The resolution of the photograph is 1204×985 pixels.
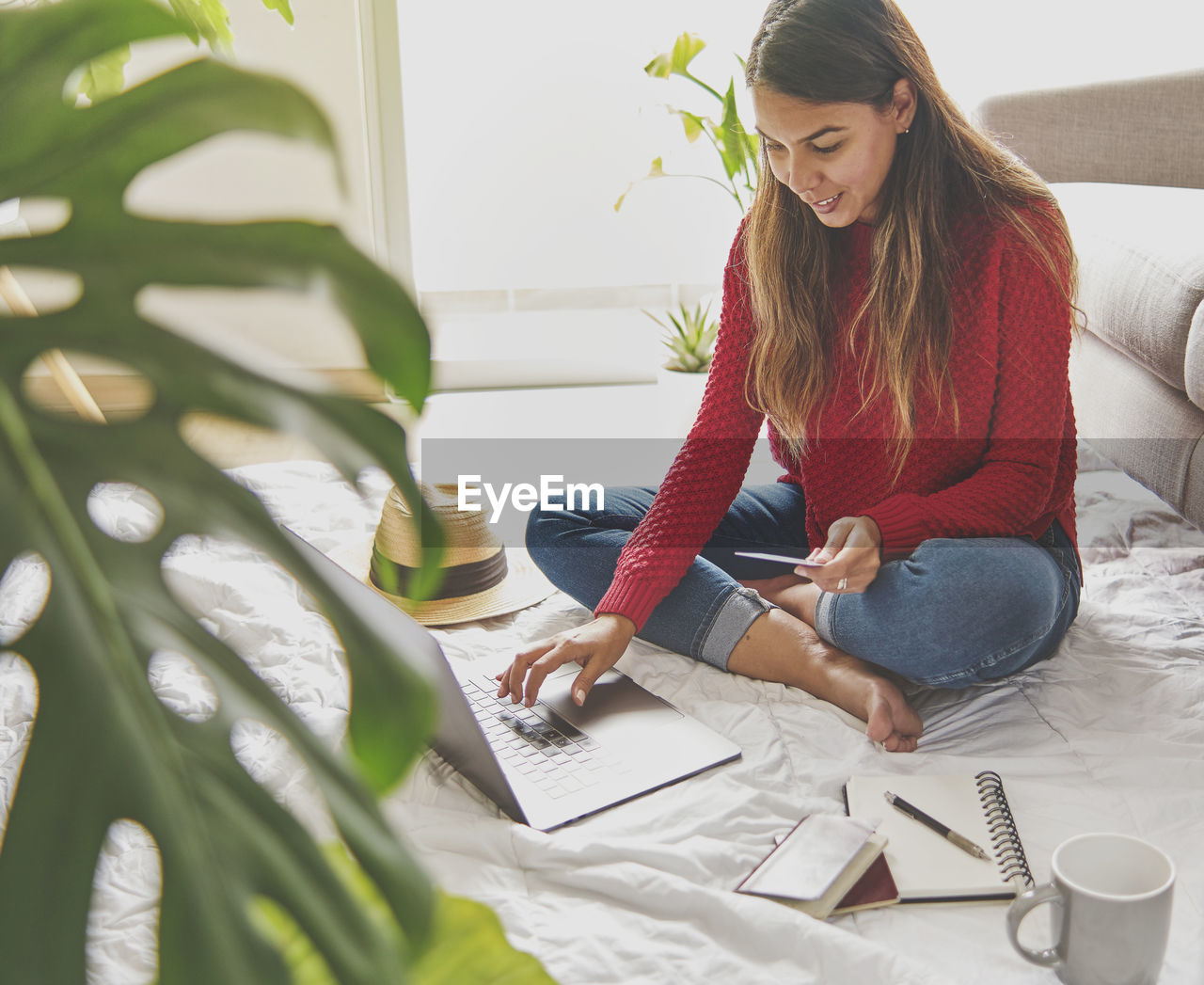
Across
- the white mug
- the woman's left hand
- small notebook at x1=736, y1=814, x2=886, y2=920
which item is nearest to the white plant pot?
the woman's left hand

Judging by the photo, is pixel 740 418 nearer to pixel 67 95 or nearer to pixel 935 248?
pixel 935 248

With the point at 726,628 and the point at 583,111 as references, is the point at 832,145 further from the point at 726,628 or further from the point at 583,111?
the point at 583,111

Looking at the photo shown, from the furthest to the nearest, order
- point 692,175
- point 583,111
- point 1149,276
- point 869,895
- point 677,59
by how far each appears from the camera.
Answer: point 583,111 → point 692,175 → point 677,59 → point 1149,276 → point 869,895

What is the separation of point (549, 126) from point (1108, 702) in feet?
8.38

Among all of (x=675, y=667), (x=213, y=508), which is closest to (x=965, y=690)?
(x=675, y=667)

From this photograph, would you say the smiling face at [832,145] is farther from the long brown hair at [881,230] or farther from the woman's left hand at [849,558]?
A: the woman's left hand at [849,558]

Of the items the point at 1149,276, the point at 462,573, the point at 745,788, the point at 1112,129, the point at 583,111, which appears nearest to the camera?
the point at 745,788

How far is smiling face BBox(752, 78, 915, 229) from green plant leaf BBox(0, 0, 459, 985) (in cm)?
93

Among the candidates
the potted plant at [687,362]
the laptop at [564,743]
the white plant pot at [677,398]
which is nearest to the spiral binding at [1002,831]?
the laptop at [564,743]

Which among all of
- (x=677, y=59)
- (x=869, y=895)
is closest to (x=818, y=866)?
(x=869, y=895)

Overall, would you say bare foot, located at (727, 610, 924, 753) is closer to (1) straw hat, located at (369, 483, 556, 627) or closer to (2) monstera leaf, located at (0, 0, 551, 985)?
(1) straw hat, located at (369, 483, 556, 627)

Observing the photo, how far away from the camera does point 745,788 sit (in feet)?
3.18

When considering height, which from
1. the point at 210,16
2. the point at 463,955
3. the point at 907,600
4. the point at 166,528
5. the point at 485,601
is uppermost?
the point at 210,16

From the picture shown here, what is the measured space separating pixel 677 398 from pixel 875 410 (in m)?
1.59
